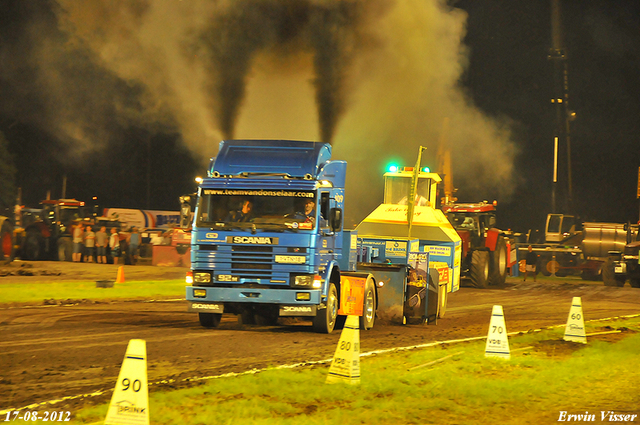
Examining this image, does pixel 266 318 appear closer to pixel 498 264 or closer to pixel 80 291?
pixel 80 291

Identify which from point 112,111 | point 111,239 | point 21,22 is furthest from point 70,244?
point 21,22

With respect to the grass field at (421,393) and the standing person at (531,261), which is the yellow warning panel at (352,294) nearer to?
the grass field at (421,393)

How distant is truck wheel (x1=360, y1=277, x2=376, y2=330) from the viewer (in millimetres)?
14461

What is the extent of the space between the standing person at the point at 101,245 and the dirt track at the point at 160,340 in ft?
50.5

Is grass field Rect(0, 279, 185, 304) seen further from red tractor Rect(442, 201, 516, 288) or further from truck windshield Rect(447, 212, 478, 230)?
truck windshield Rect(447, 212, 478, 230)

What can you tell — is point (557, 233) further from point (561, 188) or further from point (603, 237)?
point (561, 188)

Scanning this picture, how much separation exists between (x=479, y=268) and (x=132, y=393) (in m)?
22.8

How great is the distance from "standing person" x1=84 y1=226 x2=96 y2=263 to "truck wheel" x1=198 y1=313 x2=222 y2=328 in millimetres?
21446

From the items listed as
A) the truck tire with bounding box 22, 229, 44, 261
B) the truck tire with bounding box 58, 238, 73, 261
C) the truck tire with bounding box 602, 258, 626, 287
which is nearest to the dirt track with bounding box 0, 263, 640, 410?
the truck tire with bounding box 602, 258, 626, 287

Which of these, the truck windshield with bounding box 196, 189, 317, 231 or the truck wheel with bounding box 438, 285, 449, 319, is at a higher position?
the truck windshield with bounding box 196, 189, 317, 231

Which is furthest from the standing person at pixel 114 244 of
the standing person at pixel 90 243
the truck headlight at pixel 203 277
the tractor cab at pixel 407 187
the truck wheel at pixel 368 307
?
the truck headlight at pixel 203 277

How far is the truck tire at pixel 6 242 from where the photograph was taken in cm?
3103

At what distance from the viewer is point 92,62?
32.8 metres

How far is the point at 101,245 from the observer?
34.2 metres
